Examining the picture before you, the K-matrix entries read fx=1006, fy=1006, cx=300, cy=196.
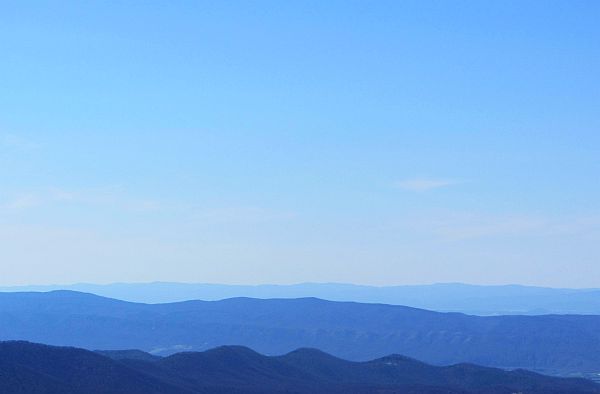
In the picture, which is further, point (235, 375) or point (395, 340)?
point (395, 340)

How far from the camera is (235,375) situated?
83625 mm

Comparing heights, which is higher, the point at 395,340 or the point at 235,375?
the point at 395,340

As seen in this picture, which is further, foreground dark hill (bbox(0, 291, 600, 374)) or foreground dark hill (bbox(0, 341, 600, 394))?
foreground dark hill (bbox(0, 291, 600, 374))

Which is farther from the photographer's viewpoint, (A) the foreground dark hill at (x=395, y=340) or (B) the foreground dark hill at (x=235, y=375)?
(A) the foreground dark hill at (x=395, y=340)

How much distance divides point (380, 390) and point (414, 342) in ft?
356

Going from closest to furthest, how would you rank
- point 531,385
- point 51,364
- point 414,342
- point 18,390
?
point 18,390
point 51,364
point 531,385
point 414,342

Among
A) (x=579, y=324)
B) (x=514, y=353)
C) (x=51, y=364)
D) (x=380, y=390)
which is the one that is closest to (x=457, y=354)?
(x=514, y=353)

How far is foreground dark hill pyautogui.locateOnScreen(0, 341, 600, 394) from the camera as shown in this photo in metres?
66.6

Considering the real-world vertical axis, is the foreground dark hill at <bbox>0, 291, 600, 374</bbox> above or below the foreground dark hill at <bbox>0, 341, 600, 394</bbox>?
above

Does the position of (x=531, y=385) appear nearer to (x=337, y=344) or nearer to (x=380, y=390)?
(x=380, y=390)

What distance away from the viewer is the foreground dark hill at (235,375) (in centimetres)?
6656

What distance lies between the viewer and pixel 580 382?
324 ft

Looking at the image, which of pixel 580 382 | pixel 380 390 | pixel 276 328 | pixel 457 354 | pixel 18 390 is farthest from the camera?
pixel 276 328

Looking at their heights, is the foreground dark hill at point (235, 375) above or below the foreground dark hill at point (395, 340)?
below
